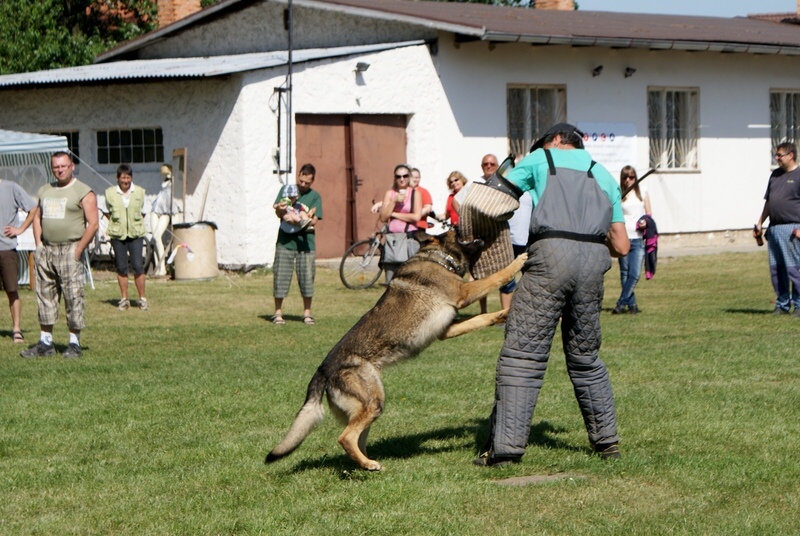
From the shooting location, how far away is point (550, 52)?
22.0 m

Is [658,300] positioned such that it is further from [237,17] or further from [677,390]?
[237,17]

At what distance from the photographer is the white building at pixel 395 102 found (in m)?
19.4

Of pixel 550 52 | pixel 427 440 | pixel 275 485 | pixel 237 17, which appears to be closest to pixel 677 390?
pixel 427 440

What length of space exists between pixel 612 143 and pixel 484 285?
54.5 ft

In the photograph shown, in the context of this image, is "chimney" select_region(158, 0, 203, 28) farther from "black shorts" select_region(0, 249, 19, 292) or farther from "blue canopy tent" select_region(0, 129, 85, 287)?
"black shorts" select_region(0, 249, 19, 292)

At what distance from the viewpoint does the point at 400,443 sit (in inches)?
289

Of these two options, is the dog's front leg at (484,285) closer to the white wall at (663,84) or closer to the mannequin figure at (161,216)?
the mannequin figure at (161,216)

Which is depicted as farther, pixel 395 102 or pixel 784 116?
pixel 784 116

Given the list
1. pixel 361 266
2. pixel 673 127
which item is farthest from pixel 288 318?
pixel 673 127

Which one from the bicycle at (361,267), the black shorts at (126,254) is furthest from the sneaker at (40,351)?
the bicycle at (361,267)

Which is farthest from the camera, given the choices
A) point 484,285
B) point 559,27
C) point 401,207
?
point 559,27

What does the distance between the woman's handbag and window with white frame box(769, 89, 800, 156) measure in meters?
13.9

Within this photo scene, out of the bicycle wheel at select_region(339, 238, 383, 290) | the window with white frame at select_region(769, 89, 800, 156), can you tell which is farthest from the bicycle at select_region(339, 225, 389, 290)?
the window with white frame at select_region(769, 89, 800, 156)

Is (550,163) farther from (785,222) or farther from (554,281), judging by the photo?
A: (785,222)
